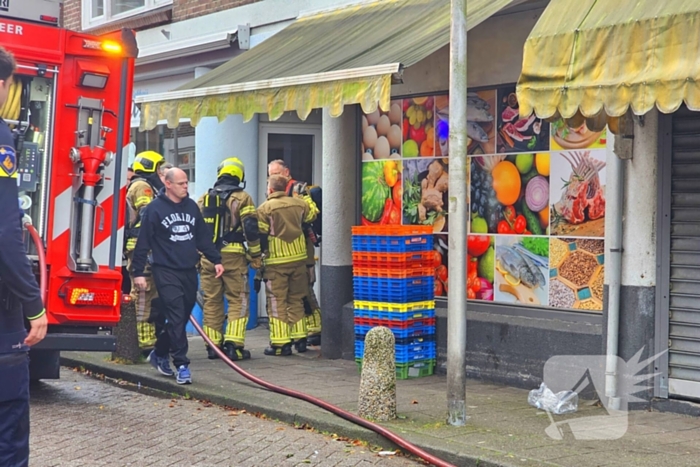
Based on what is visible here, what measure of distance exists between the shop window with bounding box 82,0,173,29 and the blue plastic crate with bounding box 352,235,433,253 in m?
6.26

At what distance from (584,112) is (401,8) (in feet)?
12.2

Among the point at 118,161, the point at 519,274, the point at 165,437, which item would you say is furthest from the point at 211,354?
the point at 165,437

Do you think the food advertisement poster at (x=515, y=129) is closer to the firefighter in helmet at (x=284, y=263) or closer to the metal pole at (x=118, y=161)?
the firefighter in helmet at (x=284, y=263)

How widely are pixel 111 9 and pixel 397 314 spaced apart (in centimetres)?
874

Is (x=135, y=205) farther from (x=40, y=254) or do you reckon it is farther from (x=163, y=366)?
(x=40, y=254)

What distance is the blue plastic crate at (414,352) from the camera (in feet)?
31.5

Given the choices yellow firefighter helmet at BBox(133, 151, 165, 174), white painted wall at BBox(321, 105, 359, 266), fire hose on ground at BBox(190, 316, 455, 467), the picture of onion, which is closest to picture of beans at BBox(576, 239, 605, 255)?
the picture of onion

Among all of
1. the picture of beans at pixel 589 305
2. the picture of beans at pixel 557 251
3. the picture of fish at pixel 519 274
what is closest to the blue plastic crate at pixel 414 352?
the picture of fish at pixel 519 274

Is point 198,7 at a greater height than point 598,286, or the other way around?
point 198,7

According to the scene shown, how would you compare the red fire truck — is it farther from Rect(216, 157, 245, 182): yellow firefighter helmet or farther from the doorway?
the doorway

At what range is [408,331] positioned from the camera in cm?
961

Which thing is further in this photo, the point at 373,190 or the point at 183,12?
the point at 183,12

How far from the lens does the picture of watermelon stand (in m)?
10.8

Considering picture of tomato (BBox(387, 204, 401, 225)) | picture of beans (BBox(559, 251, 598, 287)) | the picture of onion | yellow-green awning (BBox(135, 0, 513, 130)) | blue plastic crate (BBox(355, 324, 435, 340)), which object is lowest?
blue plastic crate (BBox(355, 324, 435, 340))
